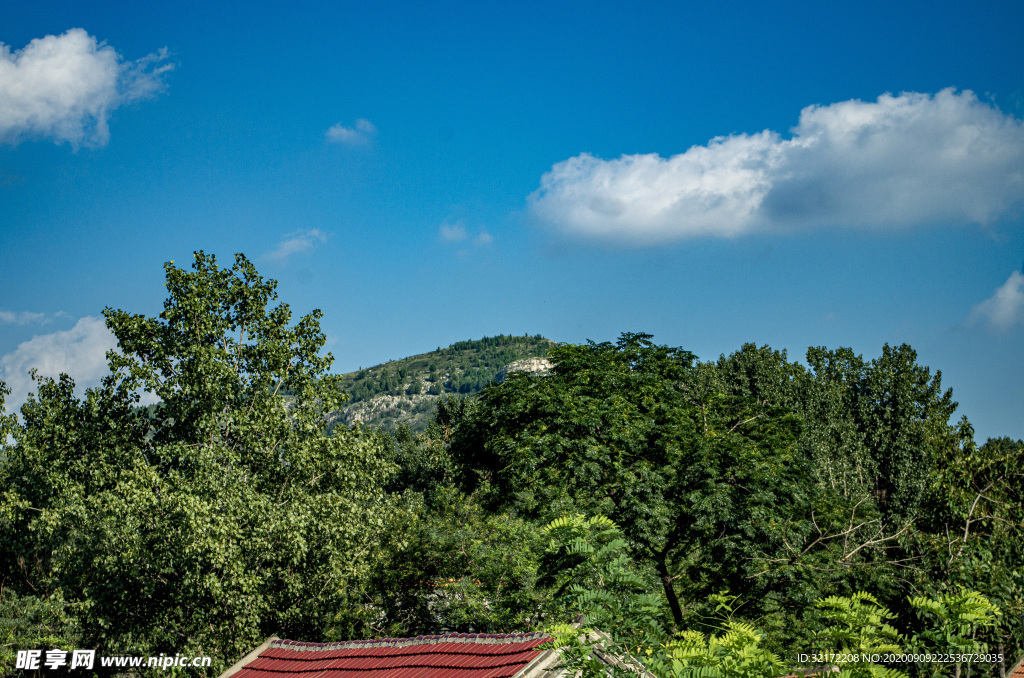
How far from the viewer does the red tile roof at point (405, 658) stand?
788 cm

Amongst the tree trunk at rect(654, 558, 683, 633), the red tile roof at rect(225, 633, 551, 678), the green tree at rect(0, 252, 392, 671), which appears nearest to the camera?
the red tile roof at rect(225, 633, 551, 678)

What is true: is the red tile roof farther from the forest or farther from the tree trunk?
the tree trunk

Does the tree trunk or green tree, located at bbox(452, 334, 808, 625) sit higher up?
green tree, located at bbox(452, 334, 808, 625)

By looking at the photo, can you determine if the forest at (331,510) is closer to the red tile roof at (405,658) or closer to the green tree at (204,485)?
the green tree at (204,485)

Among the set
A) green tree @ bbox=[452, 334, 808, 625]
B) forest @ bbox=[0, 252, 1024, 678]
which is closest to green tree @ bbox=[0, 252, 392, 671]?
forest @ bbox=[0, 252, 1024, 678]

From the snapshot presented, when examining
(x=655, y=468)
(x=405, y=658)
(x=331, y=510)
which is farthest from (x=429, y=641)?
(x=655, y=468)

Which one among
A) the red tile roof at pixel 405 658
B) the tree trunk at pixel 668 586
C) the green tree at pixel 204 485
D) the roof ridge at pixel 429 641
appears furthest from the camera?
the tree trunk at pixel 668 586

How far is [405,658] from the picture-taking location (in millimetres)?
9039

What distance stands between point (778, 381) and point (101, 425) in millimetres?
33863

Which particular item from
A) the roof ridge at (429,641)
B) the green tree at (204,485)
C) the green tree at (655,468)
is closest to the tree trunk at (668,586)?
the green tree at (655,468)

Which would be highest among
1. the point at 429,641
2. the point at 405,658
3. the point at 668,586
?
the point at 429,641

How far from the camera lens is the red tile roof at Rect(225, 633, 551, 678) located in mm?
7883

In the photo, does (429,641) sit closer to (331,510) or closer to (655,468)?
(331,510)

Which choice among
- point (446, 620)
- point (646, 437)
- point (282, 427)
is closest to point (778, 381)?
point (646, 437)
